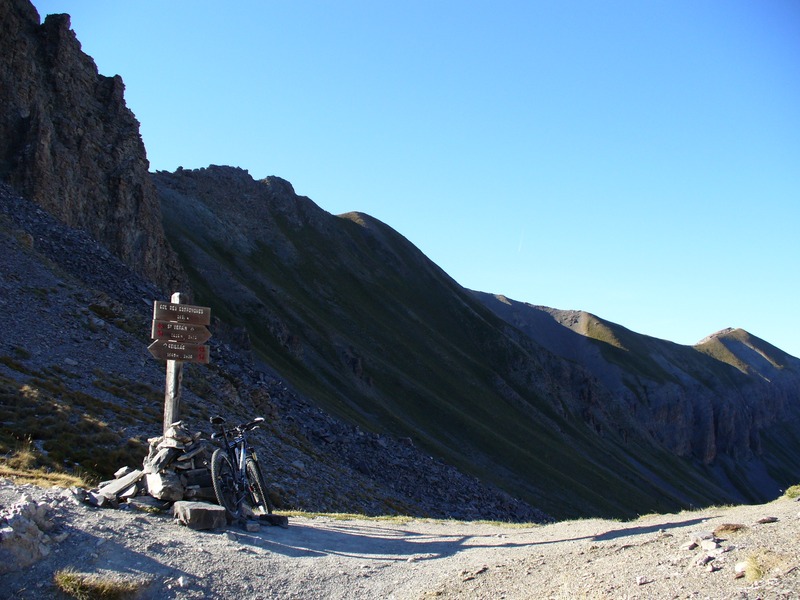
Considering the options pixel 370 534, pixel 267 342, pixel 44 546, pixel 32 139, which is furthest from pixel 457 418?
pixel 44 546

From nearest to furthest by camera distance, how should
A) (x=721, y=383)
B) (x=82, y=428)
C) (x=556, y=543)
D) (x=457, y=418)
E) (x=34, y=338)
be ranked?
(x=556, y=543) → (x=82, y=428) → (x=34, y=338) → (x=457, y=418) → (x=721, y=383)

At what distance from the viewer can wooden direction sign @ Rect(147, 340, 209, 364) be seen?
1425cm

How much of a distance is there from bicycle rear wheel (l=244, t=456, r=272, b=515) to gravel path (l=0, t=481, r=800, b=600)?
2.51 feet

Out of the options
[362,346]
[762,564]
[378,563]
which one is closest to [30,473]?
[378,563]

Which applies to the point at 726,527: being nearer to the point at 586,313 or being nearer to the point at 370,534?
the point at 370,534

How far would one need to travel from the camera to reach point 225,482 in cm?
1279

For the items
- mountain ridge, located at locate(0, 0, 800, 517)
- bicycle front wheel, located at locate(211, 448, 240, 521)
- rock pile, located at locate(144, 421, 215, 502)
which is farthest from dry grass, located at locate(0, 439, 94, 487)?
mountain ridge, located at locate(0, 0, 800, 517)

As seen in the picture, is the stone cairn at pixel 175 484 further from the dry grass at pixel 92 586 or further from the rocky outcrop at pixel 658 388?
the rocky outcrop at pixel 658 388

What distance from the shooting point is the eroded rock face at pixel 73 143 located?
50.6 metres

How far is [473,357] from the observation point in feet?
384

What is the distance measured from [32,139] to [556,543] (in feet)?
163

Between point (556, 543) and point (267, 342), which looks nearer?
point (556, 543)

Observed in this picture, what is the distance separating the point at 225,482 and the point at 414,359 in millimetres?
85442

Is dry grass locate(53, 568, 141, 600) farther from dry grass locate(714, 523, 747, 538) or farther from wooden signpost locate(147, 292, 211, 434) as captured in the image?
dry grass locate(714, 523, 747, 538)
